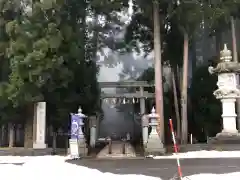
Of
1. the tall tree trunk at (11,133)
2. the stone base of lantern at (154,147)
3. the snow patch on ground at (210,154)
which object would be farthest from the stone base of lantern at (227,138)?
the tall tree trunk at (11,133)

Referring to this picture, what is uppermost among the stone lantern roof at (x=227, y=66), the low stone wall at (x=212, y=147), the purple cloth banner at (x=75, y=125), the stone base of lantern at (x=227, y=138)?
the stone lantern roof at (x=227, y=66)

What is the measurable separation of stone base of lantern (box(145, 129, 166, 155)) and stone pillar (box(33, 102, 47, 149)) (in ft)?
15.9

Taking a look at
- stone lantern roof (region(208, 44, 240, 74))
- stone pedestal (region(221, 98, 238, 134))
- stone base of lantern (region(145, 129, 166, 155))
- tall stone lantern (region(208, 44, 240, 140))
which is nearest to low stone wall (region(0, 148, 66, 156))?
stone base of lantern (region(145, 129, 166, 155))

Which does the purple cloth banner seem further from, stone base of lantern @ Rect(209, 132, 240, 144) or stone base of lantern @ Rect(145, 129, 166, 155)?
stone base of lantern @ Rect(209, 132, 240, 144)

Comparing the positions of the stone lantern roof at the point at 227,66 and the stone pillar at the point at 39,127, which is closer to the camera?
the stone pillar at the point at 39,127

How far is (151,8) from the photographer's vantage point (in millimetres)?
17781

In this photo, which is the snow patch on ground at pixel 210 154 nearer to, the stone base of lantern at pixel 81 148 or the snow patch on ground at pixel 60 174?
the stone base of lantern at pixel 81 148

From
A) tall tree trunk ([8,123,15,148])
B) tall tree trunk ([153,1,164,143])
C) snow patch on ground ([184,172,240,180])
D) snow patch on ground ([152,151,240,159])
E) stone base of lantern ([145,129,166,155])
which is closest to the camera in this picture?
snow patch on ground ([184,172,240,180])

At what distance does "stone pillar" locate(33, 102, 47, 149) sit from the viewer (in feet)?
52.0

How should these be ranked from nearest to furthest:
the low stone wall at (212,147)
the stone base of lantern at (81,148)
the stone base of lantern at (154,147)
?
the low stone wall at (212,147), the stone base of lantern at (154,147), the stone base of lantern at (81,148)

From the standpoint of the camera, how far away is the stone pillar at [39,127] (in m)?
15.8

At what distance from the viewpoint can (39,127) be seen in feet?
52.4

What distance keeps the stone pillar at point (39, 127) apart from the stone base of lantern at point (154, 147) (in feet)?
15.9

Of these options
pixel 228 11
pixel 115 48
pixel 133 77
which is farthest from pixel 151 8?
pixel 133 77
